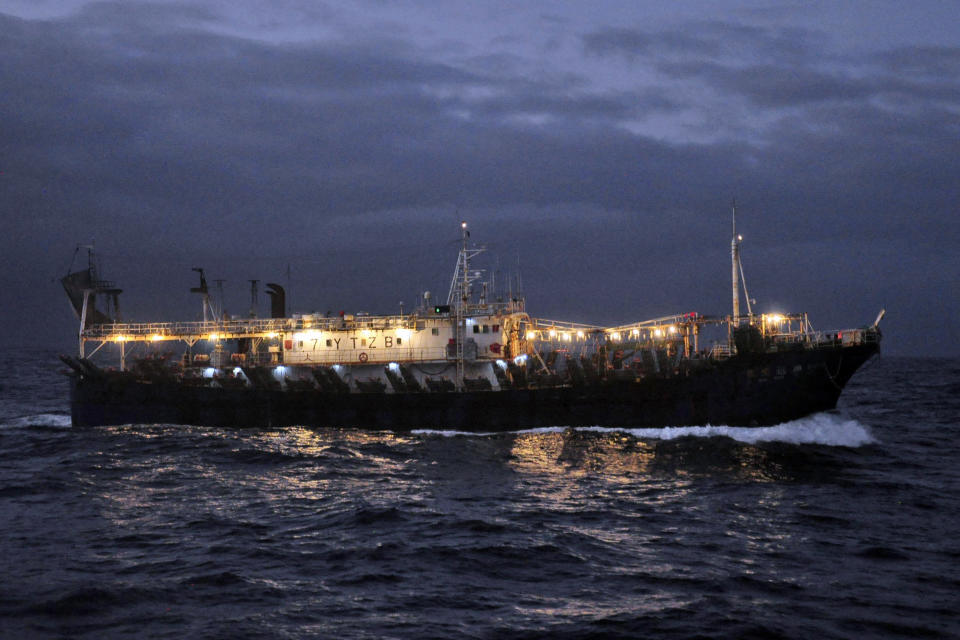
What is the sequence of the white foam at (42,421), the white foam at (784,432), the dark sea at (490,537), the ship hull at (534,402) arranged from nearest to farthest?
the dark sea at (490,537) → the white foam at (784,432) → the ship hull at (534,402) → the white foam at (42,421)

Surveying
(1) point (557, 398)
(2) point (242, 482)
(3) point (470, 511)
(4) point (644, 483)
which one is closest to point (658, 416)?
(1) point (557, 398)

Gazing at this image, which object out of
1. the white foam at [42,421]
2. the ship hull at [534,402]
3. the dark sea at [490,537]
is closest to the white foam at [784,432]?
the dark sea at [490,537]

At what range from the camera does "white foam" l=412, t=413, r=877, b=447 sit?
113 feet

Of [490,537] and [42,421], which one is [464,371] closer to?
[490,537]

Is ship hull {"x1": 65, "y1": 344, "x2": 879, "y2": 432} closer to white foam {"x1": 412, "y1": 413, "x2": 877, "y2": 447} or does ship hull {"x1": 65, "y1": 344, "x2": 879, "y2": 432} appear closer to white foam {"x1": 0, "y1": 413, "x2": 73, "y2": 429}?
white foam {"x1": 412, "y1": 413, "x2": 877, "y2": 447}

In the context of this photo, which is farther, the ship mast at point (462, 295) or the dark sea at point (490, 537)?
the ship mast at point (462, 295)

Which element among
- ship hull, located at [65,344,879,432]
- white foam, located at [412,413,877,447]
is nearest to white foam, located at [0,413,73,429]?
ship hull, located at [65,344,879,432]

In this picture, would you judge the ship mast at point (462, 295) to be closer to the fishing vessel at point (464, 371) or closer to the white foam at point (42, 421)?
the fishing vessel at point (464, 371)

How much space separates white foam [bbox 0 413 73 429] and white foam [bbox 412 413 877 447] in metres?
35.1

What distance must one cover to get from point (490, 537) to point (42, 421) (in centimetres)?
4172

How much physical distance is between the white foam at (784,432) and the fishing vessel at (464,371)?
0.49 m

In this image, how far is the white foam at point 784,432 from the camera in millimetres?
34531

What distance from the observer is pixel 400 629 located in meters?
13.4

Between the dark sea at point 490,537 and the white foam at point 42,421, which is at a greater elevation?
the white foam at point 42,421
